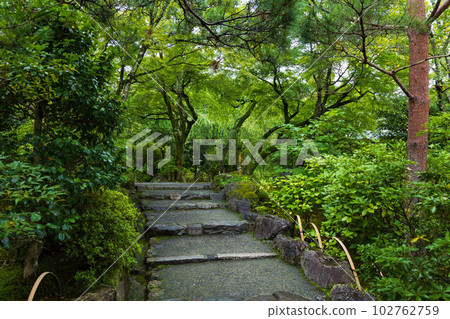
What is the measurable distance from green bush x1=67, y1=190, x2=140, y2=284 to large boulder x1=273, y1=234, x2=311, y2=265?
6.39ft

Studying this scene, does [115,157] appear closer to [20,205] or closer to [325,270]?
[20,205]

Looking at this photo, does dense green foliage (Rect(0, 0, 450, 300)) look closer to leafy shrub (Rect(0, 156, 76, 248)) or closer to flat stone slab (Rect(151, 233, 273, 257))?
leafy shrub (Rect(0, 156, 76, 248))

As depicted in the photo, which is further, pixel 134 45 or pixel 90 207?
pixel 134 45

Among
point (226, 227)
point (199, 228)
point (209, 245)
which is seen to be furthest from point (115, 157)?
point (226, 227)

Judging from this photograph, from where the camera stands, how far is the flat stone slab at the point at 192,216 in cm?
461

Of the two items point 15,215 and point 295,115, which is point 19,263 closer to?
point 15,215

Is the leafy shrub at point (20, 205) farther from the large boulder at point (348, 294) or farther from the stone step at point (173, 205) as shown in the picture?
the stone step at point (173, 205)

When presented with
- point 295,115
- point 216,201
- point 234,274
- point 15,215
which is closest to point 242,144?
point 295,115

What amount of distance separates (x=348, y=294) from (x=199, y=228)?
2.60 metres

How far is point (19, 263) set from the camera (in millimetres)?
2539

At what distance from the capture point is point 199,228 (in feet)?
13.9

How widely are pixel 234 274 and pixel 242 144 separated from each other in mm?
7133

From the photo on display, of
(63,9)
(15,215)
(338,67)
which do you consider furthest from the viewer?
(338,67)
